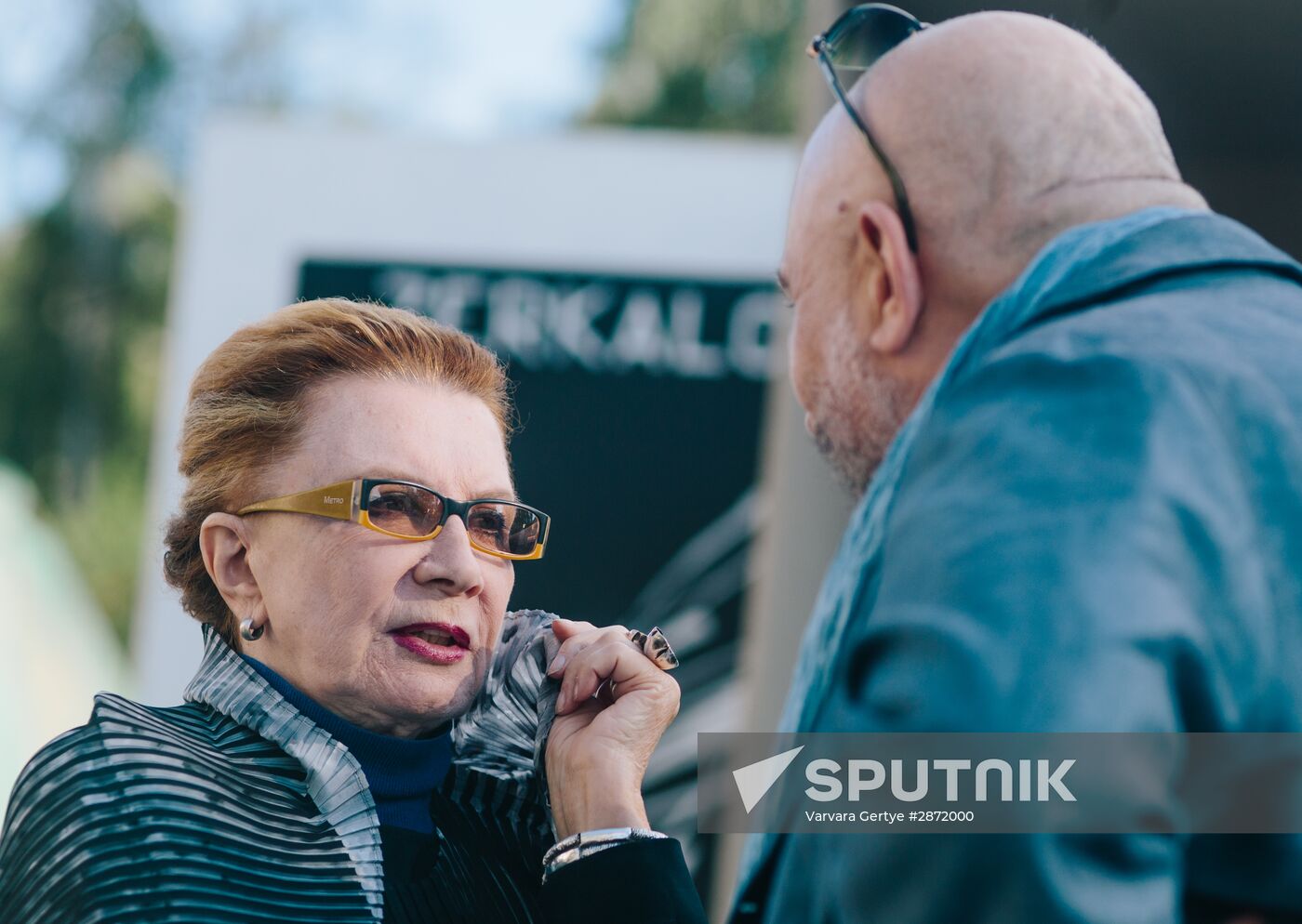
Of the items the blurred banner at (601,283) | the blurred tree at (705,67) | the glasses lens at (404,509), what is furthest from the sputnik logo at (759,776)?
the blurred tree at (705,67)

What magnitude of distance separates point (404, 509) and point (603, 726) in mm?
354

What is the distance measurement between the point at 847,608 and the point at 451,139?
16.3 ft

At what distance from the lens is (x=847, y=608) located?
1398 millimetres

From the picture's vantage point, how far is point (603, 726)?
5.43ft

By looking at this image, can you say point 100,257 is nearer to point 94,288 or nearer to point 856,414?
point 94,288

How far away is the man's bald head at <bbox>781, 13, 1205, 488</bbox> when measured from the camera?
62.2 inches

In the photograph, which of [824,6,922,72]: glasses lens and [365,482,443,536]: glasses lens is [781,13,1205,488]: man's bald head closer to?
[824,6,922,72]: glasses lens

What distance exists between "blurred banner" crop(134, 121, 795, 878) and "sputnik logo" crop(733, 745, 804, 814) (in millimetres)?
3168

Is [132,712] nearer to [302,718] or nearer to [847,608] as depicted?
[302,718]

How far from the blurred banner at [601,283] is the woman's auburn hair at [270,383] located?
10.2 feet

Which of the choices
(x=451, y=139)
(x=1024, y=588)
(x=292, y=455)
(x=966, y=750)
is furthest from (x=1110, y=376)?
(x=451, y=139)

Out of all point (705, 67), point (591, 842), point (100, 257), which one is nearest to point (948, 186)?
point (591, 842)

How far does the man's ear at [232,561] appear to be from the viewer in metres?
1.65

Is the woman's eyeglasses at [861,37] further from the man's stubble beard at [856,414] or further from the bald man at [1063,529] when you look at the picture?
the man's stubble beard at [856,414]
